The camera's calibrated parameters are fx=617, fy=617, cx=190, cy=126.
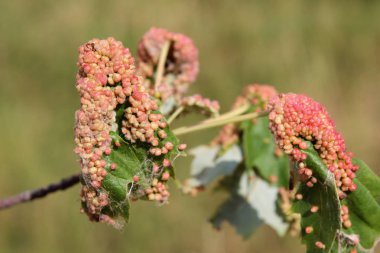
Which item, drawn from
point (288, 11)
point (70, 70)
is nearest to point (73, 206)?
point (70, 70)

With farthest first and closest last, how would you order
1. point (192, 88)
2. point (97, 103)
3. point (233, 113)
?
point (192, 88) → point (233, 113) → point (97, 103)

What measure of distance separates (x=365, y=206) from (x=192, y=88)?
15.5 ft

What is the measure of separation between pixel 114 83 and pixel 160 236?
398 centimetres

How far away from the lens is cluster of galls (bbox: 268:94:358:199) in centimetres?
176

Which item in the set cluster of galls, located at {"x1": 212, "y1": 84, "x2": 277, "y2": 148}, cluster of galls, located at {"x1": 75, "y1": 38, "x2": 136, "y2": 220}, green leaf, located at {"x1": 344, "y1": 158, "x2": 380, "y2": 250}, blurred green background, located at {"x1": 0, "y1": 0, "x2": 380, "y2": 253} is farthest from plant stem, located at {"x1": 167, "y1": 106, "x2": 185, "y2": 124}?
blurred green background, located at {"x1": 0, "y1": 0, "x2": 380, "y2": 253}

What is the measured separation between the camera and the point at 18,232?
210 inches

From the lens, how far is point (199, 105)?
7.32 ft

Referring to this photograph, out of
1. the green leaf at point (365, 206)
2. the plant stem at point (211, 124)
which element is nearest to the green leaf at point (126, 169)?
the plant stem at point (211, 124)

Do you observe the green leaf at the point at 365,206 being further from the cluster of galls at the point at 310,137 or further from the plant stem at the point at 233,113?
the plant stem at the point at 233,113

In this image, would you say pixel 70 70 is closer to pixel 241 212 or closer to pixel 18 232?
pixel 18 232

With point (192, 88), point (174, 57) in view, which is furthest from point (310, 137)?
point (192, 88)

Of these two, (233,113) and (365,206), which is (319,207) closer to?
(365,206)

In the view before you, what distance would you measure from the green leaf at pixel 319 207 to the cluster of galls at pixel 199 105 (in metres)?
0.53

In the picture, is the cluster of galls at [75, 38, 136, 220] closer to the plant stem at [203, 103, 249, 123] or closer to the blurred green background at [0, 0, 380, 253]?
the plant stem at [203, 103, 249, 123]
